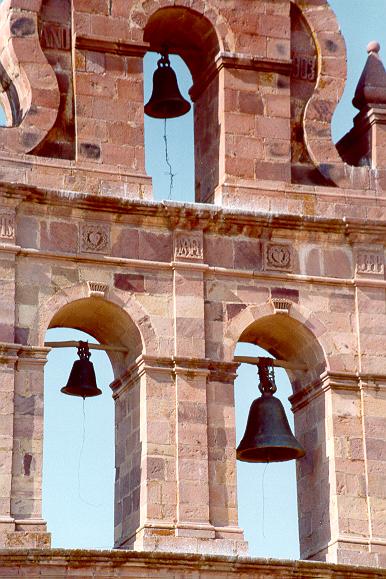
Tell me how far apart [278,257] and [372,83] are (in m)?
2.61

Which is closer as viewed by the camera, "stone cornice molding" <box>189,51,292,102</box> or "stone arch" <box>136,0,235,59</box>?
"stone arch" <box>136,0,235,59</box>

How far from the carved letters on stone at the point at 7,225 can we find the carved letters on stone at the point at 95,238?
820mm

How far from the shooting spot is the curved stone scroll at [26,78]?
27766 millimetres

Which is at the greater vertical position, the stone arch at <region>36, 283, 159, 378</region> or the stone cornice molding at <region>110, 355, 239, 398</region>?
the stone arch at <region>36, 283, 159, 378</region>

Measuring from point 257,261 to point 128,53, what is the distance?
2.80 meters

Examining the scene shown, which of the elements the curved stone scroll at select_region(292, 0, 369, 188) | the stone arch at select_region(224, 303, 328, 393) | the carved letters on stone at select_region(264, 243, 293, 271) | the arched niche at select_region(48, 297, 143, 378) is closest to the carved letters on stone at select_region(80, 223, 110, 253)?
the arched niche at select_region(48, 297, 143, 378)

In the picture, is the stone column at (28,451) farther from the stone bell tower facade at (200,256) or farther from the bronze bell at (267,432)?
the bronze bell at (267,432)

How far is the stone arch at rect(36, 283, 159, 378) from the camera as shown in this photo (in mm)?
27234

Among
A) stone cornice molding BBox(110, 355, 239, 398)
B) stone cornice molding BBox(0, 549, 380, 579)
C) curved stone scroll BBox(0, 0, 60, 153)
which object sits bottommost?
stone cornice molding BBox(0, 549, 380, 579)

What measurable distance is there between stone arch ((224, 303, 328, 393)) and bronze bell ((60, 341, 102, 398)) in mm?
1653

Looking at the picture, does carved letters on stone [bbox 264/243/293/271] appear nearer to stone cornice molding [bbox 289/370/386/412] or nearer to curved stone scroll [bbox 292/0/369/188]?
curved stone scroll [bbox 292/0/369/188]

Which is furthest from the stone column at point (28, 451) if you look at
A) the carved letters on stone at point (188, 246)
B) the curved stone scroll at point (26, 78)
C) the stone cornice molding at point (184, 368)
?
the curved stone scroll at point (26, 78)

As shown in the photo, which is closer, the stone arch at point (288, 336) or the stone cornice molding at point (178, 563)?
the stone cornice molding at point (178, 563)

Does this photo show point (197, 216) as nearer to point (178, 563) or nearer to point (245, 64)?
point (245, 64)
